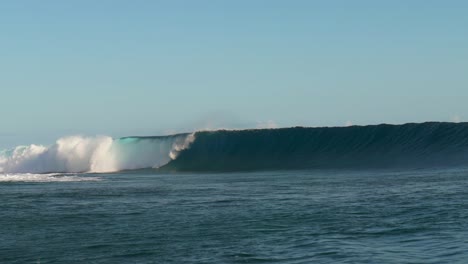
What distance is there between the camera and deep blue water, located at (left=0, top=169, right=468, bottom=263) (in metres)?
12.5

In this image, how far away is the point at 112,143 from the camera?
68.1 metres

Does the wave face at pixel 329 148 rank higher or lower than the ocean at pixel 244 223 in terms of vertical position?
higher

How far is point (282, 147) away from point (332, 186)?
29.2 metres

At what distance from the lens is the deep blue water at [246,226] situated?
12461 mm

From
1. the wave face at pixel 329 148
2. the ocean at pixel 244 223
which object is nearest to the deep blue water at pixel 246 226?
the ocean at pixel 244 223

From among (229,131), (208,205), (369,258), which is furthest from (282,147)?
(369,258)

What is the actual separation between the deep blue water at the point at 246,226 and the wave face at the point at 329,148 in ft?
70.1

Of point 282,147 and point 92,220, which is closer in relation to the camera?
point 92,220

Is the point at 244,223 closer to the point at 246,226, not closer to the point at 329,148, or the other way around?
the point at 246,226

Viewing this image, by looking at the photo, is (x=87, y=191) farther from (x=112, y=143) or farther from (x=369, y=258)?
(x=112, y=143)

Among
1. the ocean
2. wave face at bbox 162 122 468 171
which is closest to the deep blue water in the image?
the ocean

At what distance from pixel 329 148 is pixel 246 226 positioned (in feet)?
123

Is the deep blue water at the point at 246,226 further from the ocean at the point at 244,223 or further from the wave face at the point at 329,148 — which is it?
the wave face at the point at 329,148

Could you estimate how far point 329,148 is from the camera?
174ft
